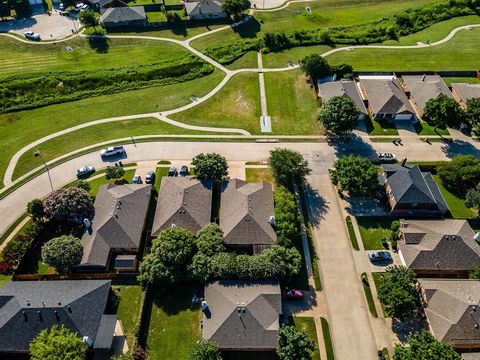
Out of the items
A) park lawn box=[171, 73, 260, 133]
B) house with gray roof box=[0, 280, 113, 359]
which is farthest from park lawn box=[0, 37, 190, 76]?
house with gray roof box=[0, 280, 113, 359]

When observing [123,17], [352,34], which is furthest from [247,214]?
[123,17]

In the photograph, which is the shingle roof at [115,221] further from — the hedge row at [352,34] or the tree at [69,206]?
the hedge row at [352,34]

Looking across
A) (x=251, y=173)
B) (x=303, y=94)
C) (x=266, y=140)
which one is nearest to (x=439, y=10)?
(x=303, y=94)

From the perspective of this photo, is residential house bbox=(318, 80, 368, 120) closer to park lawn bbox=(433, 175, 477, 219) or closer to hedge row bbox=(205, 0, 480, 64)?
park lawn bbox=(433, 175, 477, 219)

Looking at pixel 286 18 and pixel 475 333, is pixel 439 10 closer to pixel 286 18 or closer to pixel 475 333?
pixel 286 18

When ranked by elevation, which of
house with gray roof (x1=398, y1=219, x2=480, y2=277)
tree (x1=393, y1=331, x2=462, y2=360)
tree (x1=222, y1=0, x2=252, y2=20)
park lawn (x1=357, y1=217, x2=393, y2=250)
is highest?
tree (x1=222, y1=0, x2=252, y2=20)

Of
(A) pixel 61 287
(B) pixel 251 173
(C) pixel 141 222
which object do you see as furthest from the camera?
(B) pixel 251 173
